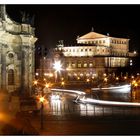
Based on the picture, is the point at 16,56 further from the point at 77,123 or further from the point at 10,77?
the point at 77,123

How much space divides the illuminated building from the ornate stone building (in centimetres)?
6838

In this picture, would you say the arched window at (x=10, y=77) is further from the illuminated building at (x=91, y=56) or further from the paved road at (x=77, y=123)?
the illuminated building at (x=91, y=56)

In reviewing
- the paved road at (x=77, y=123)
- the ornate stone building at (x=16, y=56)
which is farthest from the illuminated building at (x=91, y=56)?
the paved road at (x=77, y=123)

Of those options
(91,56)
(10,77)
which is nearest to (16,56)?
(10,77)

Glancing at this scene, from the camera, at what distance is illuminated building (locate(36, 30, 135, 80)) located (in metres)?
129

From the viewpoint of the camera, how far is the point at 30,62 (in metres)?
51.6

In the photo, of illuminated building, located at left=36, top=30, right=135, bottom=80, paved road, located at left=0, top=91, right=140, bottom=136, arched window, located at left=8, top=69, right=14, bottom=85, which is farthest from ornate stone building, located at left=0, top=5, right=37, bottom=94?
illuminated building, located at left=36, top=30, right=135, bottom=80

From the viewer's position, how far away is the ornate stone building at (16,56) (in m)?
46.4

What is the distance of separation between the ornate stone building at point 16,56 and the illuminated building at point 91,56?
6838 cm

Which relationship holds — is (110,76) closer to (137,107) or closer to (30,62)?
(30,62)

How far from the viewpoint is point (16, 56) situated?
48938mm

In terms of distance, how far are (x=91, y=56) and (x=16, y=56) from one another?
280 ft
